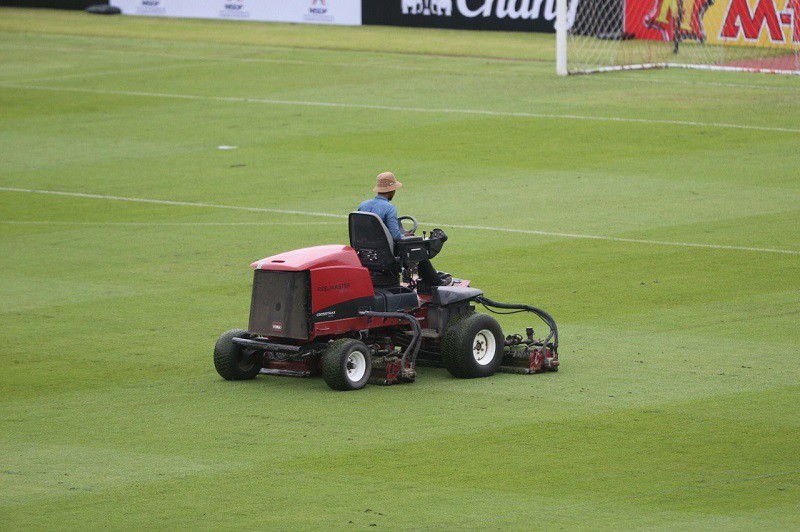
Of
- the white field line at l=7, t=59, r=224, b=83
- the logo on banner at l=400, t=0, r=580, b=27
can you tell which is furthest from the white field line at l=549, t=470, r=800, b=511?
the logo on banner at l=400, t=0, r=580, b=27

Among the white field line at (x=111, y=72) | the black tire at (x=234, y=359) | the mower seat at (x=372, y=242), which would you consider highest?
the white field line at (x=111, y=72)

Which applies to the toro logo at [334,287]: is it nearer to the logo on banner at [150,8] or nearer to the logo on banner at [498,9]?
the logo on banner at [498,9]

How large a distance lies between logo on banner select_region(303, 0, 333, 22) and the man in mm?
35063

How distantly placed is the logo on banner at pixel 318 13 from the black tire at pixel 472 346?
117 feet

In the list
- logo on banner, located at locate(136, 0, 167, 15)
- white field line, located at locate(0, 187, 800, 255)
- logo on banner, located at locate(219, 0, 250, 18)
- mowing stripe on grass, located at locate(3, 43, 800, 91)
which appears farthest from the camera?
logo on banner, located at locate(136, 0, 167, 15)

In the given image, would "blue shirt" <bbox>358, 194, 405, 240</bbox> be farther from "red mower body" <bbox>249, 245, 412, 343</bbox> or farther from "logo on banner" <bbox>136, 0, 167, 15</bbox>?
"logo on banner" <bbox>136, 0, 167, 15</bbox>

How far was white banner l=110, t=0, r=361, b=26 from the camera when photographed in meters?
48.2

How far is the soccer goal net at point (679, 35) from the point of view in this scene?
36.3 m

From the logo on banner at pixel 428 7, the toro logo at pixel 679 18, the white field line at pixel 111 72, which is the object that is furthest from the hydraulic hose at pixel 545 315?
the logo on banner at pixel 428 7

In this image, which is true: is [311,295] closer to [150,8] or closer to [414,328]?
[414,328]

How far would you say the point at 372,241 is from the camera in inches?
555

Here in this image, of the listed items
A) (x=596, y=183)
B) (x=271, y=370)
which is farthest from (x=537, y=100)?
(x=271, y=370)

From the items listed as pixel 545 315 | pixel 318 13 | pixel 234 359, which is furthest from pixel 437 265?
pixel 318 13

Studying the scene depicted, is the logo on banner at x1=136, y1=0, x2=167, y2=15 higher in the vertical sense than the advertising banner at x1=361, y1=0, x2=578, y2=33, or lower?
higher
